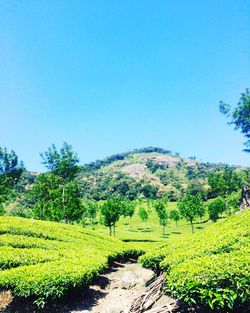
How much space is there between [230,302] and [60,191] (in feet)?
153

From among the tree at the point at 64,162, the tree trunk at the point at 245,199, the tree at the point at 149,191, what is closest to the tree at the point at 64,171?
the tree at the point at 64,162

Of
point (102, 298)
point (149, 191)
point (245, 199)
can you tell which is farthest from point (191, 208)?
point (149, 191)

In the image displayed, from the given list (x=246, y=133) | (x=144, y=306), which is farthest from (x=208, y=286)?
(x=246, y=133)

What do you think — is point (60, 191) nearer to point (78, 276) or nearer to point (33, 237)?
point (33, 237)

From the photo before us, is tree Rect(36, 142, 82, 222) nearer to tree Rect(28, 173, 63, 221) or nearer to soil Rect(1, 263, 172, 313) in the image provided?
tree Rect(28, 173, 63, 221)

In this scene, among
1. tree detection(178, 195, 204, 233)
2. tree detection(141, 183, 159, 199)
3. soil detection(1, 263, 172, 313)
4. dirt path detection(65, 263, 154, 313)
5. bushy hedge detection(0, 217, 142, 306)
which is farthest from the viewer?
tree detection(141, 183, 159, 199)

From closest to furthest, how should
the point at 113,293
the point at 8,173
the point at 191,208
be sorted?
1. the point at 113,293
2. the point at 8,173
3. the point at 191,208

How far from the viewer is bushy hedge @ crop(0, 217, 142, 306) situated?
1226cm

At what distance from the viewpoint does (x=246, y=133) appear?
178ft

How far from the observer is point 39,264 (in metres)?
14.6

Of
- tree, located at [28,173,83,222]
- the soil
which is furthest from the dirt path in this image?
tree, located at [28,173,83,222]

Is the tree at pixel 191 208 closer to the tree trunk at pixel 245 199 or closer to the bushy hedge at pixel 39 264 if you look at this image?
the tree trunk at pixel 245 199

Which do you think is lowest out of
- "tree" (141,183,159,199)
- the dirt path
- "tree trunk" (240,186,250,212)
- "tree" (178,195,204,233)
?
the dirt path

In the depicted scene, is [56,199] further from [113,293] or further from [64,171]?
[113,293]
